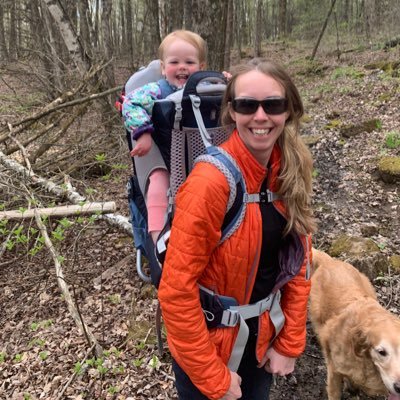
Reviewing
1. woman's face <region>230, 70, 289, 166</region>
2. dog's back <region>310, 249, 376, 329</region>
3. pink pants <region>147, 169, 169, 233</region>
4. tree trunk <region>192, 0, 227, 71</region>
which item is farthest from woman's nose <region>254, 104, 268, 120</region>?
tree trunk <region>192, 0, 227, 71</region>

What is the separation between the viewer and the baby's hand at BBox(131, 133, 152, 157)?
93.8 inches

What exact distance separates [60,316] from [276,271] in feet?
11.3

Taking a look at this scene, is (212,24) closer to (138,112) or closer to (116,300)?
(138,112)

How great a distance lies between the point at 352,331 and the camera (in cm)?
335

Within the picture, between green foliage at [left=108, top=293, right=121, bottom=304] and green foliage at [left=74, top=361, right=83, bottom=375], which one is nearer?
green foliage at [left=74, top=361, right=83, bottom=375]

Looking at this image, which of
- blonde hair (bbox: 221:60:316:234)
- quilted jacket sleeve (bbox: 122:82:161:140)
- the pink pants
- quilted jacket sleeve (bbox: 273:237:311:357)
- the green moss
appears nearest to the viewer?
blonde hair (bbox: 221:60:316:234)

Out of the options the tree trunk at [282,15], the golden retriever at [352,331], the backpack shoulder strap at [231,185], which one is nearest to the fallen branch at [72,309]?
the golden retriever at [352,331]

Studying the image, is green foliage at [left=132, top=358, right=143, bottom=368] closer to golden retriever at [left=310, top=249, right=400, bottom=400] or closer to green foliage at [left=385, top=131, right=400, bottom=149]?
golden retriever at [left=310, top=249, right=400, bottom=400]

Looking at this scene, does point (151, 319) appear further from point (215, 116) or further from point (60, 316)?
point (215, 116)

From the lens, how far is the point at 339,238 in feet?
17.3

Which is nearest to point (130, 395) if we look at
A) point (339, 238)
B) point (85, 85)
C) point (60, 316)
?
point (60, 316)

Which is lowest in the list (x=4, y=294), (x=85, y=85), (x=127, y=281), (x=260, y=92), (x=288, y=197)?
(x=4, y=294)

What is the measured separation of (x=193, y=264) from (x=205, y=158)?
482 millimetres

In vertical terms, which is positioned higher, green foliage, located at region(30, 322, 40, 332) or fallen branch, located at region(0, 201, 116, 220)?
fallen branch, located at region(0, 201, 116, 220)
